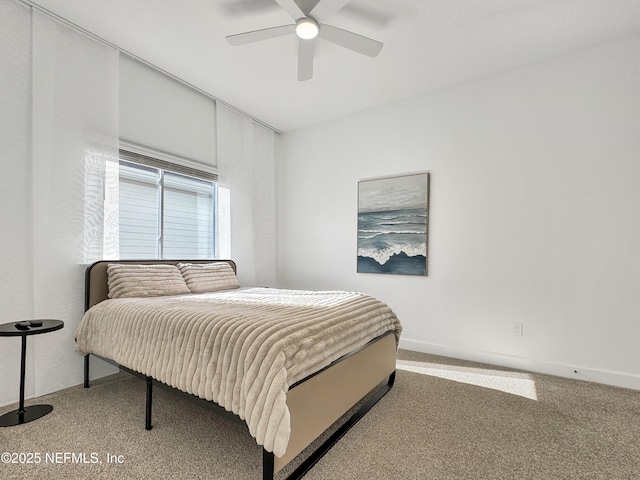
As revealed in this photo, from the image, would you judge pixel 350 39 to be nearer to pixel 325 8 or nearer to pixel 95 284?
pixel 325 8

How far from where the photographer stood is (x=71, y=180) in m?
2.46

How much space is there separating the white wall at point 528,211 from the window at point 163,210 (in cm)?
174

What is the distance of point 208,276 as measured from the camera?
312 centimetres

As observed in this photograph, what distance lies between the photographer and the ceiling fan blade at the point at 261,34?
213cm

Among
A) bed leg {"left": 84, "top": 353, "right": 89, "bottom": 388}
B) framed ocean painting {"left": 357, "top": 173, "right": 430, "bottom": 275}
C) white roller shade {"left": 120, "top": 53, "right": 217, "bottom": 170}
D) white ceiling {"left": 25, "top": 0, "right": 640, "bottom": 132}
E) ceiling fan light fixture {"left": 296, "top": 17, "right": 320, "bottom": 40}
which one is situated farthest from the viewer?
framed ocean painting {"left": 357, "top": 173, "right": 430, "bottom": 275}

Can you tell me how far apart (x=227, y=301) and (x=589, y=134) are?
322 cm

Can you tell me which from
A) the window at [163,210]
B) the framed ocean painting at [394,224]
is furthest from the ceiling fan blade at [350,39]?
the window at [163,210]

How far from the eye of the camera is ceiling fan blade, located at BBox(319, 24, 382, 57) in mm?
2150

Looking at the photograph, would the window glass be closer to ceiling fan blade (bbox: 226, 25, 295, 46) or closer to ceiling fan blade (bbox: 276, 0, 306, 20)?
ceiling fan blade (bbox: 226, 25, 295, 46)

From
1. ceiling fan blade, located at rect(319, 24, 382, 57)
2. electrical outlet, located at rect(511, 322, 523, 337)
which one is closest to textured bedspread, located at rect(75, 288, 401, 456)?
electrical outlet, located at rect(511, 322, 523, 337)

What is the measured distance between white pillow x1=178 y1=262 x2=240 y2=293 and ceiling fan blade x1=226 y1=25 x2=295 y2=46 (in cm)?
198

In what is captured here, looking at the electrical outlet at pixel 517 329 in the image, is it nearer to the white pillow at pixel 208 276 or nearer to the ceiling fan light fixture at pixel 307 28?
the white pillow at pixel 208 276

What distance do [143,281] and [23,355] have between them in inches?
32.9

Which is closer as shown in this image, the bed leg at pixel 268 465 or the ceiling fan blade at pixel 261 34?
the bed leg at pixel 268 465
